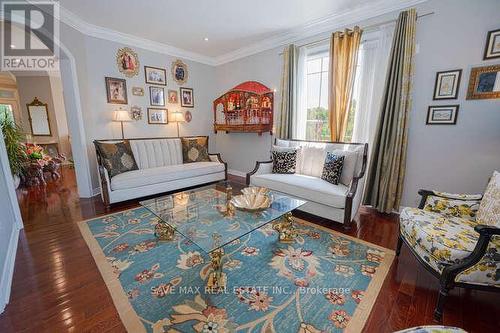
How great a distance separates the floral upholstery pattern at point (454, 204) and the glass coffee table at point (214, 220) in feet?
3.75

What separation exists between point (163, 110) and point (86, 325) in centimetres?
388

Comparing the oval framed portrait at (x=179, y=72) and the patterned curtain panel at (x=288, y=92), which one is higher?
the oval framed portrait at (x=179, y=72)

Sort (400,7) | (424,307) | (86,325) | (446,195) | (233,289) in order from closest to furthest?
(86,325) → (424,307) → (233,289) → (446,195) → (400,7)

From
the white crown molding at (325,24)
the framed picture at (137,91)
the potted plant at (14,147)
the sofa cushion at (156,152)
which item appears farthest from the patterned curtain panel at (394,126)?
the potted plant at (14,147)

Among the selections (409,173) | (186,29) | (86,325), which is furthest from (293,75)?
(86,325)

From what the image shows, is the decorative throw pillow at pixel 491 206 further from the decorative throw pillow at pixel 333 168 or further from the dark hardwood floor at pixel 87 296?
the decorative throw pillow at pixel 333 168

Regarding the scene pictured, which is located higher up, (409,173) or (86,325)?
(409,173)

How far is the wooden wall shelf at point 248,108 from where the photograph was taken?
13.3ft

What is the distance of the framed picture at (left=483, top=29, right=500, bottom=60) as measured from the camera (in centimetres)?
211

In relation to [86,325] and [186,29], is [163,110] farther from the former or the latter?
[86,325]

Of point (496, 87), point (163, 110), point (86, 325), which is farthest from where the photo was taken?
point (163, 110)

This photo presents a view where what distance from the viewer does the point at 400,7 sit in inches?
102

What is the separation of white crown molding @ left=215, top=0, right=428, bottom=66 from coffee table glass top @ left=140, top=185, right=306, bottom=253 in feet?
8.80

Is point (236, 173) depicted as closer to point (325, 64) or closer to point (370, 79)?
point (325, 64)
